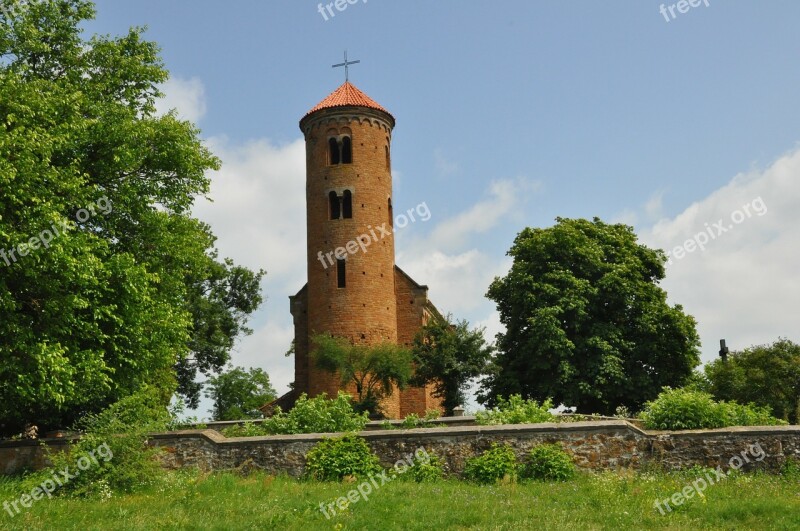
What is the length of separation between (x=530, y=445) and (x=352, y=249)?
26.9 m

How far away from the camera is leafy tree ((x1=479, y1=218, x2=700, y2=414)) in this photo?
3083 cm

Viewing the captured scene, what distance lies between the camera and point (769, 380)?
37.2 meters

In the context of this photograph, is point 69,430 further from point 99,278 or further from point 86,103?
point 86,103

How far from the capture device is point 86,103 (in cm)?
1902

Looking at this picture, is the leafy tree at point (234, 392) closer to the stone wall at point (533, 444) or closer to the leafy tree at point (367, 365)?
the leafy tree at point (367, 365)

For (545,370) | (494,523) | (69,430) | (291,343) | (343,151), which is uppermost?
(343,151)

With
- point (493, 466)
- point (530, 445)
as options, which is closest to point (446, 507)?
point (493, 466)

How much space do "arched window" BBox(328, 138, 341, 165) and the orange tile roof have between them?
1931mm

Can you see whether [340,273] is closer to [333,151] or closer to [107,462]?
[333,151]

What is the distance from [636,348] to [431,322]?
10582 mm

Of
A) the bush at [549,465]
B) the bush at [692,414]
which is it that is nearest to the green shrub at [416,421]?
the bush at [549,465]

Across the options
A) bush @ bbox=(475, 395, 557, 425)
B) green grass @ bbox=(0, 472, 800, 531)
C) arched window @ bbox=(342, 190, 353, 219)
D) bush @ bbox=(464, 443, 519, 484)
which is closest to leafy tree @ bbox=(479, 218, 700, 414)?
arched window @ bbox=(342, 190, 353, 219)

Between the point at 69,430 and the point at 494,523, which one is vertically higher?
the point at 69,430

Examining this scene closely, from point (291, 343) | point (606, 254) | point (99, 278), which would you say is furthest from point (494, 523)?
point (291, 343)
